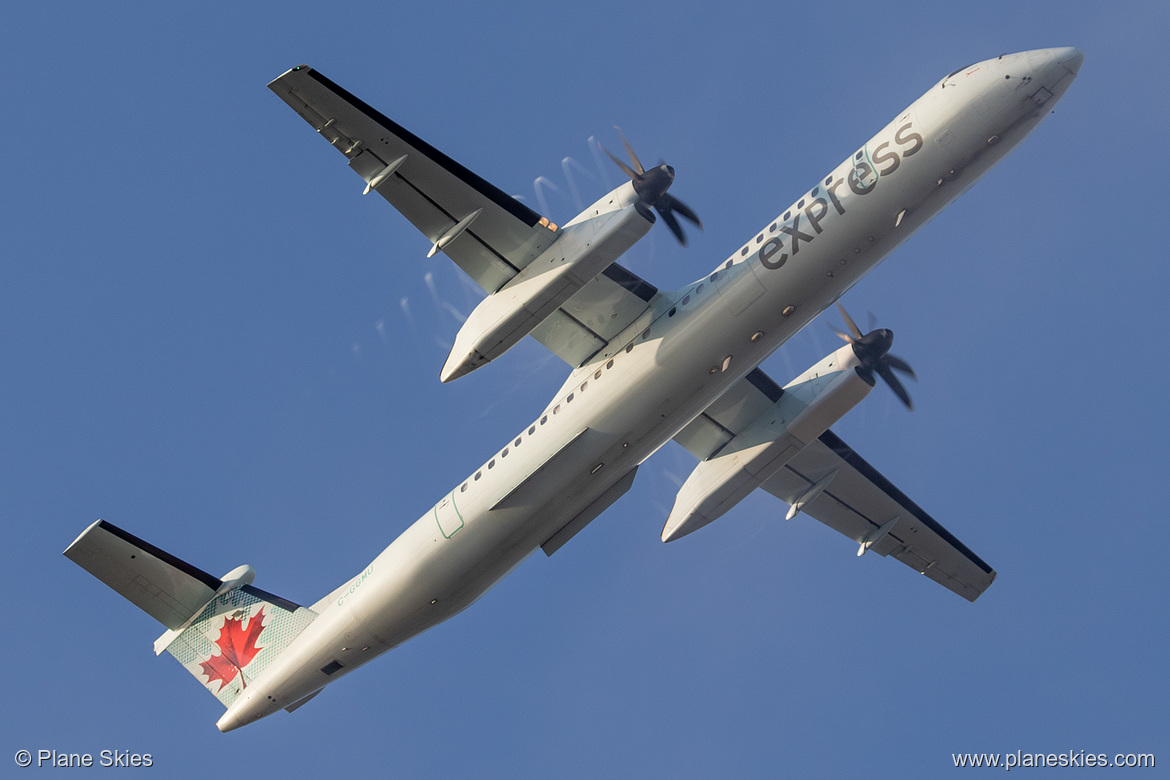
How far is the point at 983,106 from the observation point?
2212 centimetres

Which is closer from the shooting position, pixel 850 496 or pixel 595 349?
pixel 595 349

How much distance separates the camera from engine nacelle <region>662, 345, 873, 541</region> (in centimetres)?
2542

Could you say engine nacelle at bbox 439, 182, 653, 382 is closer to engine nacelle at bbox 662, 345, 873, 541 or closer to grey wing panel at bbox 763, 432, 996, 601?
engine nacelle at bbox 662, 345, 873, 541

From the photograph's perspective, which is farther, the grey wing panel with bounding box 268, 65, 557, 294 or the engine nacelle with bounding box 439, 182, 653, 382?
the engine nacelle with bounding box 439, 182, 653, 382

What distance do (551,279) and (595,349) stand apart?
2611 mm

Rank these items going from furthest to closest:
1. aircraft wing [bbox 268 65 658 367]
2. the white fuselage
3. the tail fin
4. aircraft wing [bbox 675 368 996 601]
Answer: aircraft wing [bbox 675 368 996 601], the tail fin, the white fuselage, aircraft wing [bbox 268 65 658 367]

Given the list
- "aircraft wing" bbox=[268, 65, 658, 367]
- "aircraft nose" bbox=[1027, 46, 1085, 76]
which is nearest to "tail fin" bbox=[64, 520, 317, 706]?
"aircraft wing" bbox=[268, 65, 658, 367]

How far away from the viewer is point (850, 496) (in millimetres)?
29031

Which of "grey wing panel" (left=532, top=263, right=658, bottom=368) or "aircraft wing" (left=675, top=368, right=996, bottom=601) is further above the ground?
"grey wing panel" (left=532, top=263, right=658, bottom=368)

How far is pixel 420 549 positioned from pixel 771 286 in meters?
9.13

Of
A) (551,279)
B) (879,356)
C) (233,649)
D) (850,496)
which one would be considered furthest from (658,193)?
(233,649)

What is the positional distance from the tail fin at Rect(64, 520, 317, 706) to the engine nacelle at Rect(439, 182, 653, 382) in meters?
8.10

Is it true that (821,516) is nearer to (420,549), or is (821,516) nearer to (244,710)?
(420,549)

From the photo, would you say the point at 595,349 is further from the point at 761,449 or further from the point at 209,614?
the point at 209,614
